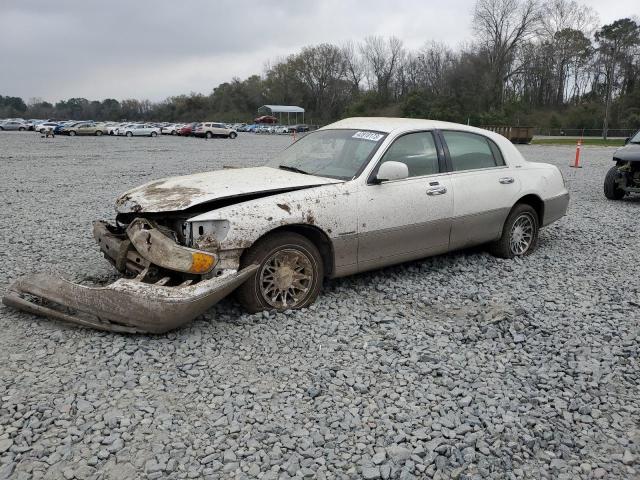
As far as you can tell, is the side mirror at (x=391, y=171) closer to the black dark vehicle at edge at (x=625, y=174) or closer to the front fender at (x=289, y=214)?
the front fender at (x=289, y=214)

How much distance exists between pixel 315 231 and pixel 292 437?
199 centimetres

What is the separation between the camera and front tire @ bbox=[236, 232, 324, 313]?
4137mm

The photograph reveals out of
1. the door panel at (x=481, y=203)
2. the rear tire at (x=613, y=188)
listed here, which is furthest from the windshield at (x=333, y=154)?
the rear tire at (x=613, y=188)

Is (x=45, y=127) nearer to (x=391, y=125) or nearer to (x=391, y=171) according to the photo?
(x=391, y=125)

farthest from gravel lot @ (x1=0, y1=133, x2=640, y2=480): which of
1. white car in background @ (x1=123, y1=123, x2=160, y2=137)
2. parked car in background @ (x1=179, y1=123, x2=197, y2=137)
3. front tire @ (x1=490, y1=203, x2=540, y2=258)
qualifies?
parked car in background @ (x1=179, y1=123, x2=197, y2=137)

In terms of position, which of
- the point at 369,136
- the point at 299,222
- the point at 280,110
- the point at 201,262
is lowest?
the point at 201,262

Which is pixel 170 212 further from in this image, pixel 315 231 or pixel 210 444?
pixel 210 444

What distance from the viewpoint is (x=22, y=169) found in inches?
633

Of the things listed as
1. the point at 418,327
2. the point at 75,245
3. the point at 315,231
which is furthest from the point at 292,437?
the point at 75,245

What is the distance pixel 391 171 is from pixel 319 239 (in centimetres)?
88

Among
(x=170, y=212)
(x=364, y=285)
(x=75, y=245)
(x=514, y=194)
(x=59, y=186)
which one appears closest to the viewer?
(x=170, y=212)

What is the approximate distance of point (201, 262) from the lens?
3.84 meters

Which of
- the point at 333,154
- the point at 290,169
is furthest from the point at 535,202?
the point at 290,169

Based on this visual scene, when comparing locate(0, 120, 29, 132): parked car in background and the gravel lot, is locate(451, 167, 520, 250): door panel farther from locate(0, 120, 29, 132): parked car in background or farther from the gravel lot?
locate(0, 120, 29, 132): parked car in background
